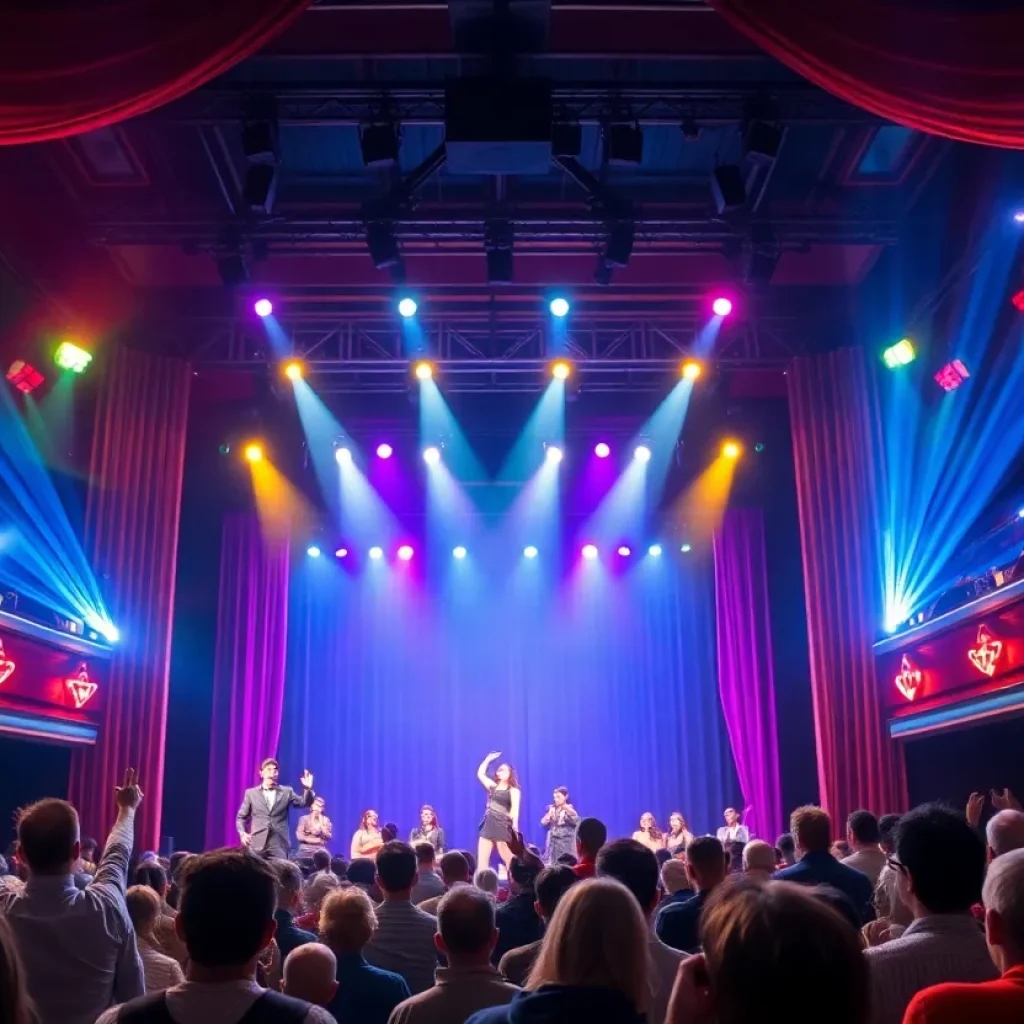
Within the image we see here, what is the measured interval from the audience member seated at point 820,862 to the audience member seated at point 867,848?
0.90 metres

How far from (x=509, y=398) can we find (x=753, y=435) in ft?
10.0

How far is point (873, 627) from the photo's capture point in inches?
397

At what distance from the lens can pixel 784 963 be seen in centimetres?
114

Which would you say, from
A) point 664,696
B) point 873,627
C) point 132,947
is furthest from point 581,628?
point 132,947

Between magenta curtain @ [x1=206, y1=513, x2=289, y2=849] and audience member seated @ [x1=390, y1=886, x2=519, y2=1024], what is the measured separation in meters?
11.1

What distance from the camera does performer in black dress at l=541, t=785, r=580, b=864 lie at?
38.8ft

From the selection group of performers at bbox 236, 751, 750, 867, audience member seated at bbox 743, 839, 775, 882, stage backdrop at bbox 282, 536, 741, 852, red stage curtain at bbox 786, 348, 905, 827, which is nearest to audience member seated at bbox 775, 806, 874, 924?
audience member seated at bbox 743, 839, 775, 882

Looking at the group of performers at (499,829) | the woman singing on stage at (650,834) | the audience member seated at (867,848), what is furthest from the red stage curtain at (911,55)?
the woman singing on stage at (650,834)

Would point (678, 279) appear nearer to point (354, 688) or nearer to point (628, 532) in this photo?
Result: point (628, 532)

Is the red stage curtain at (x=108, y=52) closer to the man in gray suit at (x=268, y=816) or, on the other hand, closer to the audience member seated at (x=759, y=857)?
the audience member seated at (x=759, y=857)

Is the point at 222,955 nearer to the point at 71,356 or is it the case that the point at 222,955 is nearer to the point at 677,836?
the point at 71,356

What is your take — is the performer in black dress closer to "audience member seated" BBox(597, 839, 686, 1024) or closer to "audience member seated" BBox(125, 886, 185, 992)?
"audience member seated" BBox(125, 886, 185, 992)

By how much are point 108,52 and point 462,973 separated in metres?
4.21

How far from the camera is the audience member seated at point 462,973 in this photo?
2.52 m
